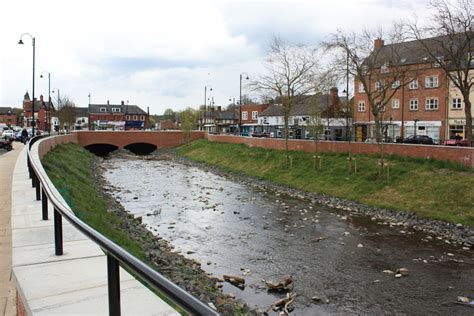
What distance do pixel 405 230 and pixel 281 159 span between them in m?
20.0

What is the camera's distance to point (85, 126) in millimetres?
122375

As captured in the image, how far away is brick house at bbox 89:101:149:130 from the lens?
11819 cm

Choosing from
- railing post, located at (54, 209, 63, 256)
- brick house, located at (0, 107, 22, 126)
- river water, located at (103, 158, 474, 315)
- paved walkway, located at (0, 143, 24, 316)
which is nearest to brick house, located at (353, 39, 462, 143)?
river water, located at (103, 158, 474, 315)

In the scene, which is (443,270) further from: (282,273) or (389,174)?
(389,174)

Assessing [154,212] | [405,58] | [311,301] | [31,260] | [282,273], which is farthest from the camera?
[405,58]

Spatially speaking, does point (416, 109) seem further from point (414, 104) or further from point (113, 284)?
point (113, 284)

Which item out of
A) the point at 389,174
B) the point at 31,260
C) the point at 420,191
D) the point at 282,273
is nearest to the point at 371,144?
the point at 389,174

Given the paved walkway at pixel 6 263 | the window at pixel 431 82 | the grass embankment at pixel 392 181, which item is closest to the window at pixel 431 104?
the window at pixel 431 82

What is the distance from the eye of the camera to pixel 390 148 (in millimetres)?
30469

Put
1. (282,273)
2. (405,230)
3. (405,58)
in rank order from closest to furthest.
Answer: (282,273)
(405,230)
(405,58)

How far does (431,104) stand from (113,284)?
54.8m

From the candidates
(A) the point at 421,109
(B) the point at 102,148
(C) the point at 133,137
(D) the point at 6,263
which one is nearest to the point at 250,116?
(C) the point at 133,137

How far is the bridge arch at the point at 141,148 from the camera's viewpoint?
75575 mm

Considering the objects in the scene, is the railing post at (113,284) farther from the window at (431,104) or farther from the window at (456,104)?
the window at (431,104)
